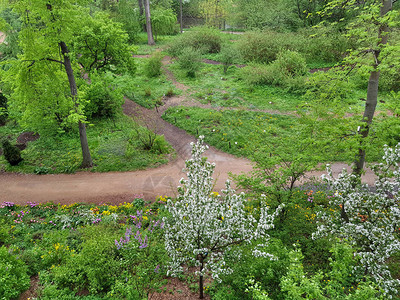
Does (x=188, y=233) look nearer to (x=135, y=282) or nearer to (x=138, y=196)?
(x=135, y=282)

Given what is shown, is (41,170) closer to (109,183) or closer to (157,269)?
(109,183)

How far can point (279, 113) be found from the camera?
59.2 ft

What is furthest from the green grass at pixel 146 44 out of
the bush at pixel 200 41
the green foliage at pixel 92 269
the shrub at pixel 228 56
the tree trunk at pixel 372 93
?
the green foliage at pixel 92 269

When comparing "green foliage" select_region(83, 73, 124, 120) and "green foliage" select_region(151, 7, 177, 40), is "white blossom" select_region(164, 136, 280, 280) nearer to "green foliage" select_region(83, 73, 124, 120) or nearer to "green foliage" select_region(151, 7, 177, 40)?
"green foliage" select_region(83, 73, 124, 120)

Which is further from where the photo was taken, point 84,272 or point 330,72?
point 330,72

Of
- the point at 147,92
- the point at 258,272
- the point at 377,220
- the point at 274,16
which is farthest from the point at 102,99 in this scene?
the point at 274,16

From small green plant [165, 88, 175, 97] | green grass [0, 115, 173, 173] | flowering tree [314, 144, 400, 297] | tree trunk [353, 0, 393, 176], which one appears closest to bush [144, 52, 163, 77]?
small green plant [165, 88, 175, 97]

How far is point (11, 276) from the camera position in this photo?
7051mm

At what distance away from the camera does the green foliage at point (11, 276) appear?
22.2 ft

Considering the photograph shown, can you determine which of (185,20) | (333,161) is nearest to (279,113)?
(333,161)

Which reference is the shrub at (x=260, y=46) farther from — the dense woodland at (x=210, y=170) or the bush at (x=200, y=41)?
the bush at (x=200, y=41)

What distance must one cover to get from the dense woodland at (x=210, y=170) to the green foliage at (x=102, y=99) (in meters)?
0.09

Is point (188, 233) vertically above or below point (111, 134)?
above

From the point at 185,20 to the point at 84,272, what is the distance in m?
50.0
